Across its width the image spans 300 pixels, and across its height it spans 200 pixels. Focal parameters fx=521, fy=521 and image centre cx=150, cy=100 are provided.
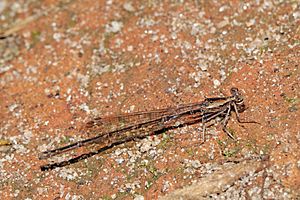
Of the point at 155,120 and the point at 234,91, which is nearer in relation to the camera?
the point at 234,91

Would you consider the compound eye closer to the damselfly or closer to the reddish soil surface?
the damselfly

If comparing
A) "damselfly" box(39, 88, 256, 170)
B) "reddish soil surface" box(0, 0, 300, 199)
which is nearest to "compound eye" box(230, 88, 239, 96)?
"damselfly" box(39, 88, 256, 170)

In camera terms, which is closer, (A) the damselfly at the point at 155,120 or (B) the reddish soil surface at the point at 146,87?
(B) the reddish soil surface at the point at 146,87

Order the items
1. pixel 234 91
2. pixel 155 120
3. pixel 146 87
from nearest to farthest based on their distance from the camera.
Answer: pixel 234 91 < pixel 155 120 < pixel 146 87

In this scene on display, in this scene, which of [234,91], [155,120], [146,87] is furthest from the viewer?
[146,87]

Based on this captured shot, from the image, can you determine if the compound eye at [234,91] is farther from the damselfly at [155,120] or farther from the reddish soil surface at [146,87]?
the reddish soil surface at [146,87]

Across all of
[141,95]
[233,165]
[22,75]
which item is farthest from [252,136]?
[22,75]

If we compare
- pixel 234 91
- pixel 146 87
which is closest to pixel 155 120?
pixel 146 87

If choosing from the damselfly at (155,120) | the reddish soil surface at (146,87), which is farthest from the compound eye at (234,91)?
the reddish soil surface at (146,87)

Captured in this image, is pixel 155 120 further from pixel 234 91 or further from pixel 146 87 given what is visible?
pixel 234 91
